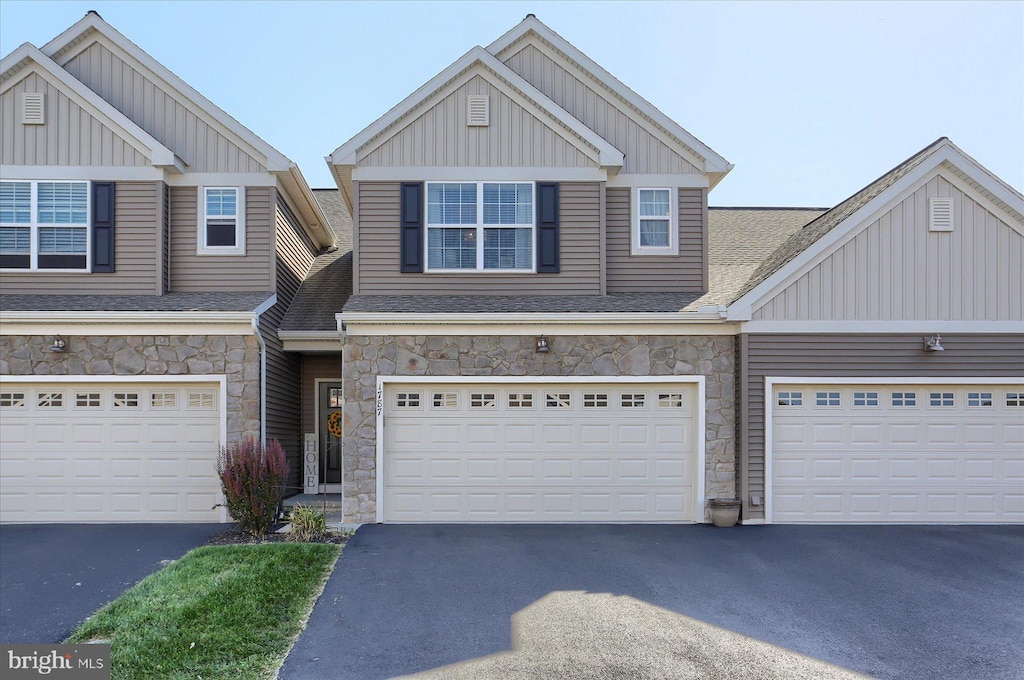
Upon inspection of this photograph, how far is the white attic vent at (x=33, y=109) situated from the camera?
10.7 meters

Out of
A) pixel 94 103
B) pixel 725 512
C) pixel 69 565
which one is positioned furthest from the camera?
pixel 94 103

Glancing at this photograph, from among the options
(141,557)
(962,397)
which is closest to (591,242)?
(962,397)

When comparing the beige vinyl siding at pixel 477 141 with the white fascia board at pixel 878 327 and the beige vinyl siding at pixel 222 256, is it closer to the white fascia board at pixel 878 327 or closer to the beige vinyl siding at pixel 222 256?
the beige vinyl siding at pixel 222 256

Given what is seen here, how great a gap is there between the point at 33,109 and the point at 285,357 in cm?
557

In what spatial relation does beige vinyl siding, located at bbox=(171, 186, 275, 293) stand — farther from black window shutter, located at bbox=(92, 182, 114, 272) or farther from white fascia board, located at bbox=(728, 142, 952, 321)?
white fascia board, located at bbox=(728, 142, 952, 321)

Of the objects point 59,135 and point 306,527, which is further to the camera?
point 59,135

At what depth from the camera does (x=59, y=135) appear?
1070 cm

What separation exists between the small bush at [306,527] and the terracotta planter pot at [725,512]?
216 inches

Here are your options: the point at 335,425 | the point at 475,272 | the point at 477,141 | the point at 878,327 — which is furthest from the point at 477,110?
the point at 878,327

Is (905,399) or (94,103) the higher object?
(94,103)

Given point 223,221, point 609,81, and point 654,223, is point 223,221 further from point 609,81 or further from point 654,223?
point 654,223

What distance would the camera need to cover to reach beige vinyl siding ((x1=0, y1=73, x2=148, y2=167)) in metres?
10.7

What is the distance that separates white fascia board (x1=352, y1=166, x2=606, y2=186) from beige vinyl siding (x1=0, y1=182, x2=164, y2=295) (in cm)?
340

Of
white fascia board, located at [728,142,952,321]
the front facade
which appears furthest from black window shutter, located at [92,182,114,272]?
white fascia board, located at [728,142,952,321]
